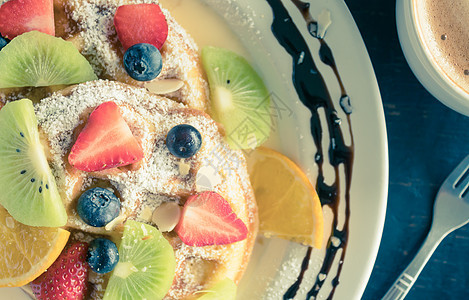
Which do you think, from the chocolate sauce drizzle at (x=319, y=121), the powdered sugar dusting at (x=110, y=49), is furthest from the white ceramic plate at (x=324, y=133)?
A: the powdered sugar dusting at (x=110, y=49)

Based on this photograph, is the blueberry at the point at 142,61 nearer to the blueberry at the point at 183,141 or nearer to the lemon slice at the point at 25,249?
the blueberry at the point at 183,141

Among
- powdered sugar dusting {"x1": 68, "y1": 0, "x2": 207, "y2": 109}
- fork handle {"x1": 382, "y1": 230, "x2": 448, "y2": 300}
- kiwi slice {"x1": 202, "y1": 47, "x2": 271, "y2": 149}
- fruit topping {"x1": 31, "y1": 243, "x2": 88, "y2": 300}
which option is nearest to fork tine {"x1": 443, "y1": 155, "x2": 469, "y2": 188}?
fork handle {"x1": 382, "y1": 230, "x2": 448, "y2": 300}

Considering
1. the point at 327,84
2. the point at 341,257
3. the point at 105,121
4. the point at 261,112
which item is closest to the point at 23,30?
the point at 105,121

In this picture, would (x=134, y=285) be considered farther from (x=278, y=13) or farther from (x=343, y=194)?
(x=278, y=13)

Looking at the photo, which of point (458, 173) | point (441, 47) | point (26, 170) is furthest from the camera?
point (458, 173)

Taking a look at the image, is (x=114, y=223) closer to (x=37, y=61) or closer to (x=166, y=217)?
(x=166, y=217)

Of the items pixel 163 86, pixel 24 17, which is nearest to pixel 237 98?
pixel 163 86
